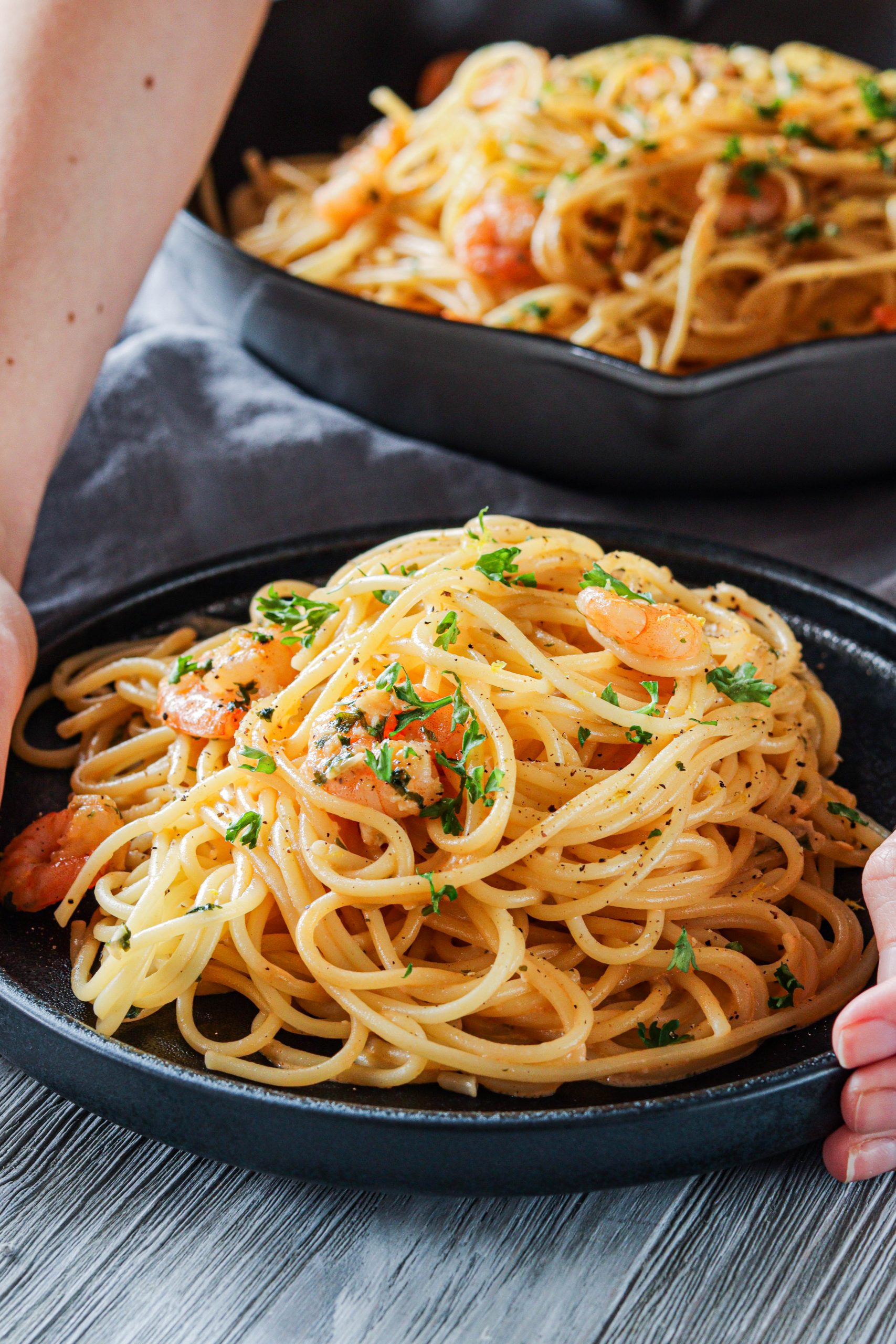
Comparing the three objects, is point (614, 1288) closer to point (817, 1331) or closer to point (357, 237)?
point (817, 1331)

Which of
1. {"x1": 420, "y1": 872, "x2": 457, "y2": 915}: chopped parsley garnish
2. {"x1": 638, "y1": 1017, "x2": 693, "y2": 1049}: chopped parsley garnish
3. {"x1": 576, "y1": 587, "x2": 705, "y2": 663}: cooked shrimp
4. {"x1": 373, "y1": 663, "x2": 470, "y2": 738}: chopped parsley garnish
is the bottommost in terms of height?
{"x1": 638, "y1": 1017, "x2": 693, "y2": 1049}: chopped parsley garnish

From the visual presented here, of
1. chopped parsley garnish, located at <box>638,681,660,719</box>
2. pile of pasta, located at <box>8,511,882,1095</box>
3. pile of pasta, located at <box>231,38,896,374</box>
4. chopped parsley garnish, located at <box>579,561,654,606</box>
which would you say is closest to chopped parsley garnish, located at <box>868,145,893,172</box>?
pile of pasta, located at <box>231,38,896,374</box>

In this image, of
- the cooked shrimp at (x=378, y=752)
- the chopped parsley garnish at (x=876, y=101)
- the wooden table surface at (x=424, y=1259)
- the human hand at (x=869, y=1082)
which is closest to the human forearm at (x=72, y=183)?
the cooked shrimp at (x=378, y=752)

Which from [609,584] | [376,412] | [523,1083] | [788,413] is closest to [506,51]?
→ [376,412]

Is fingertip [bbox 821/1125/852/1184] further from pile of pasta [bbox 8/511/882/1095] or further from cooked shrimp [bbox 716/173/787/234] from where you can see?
cooked shrimp [bbox 716/173/787/234]

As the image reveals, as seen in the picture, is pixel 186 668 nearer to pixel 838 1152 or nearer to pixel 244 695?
pixel 244 695

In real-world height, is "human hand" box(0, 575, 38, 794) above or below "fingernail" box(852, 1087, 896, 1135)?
above

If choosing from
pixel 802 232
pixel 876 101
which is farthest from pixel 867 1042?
pixel 876 101
